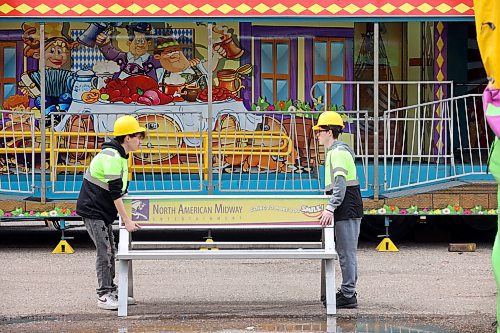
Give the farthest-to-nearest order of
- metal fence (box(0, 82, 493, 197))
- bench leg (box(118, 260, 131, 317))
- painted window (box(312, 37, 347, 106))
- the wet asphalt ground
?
painted window (box(312, 37, 347, 106)) < metal fence (box(0, 82, 493, 197)) < bench leg (box(118, 260, 131, 317)) < the wet asphalt ground

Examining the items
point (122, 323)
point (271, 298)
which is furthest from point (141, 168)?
point (122, 323)

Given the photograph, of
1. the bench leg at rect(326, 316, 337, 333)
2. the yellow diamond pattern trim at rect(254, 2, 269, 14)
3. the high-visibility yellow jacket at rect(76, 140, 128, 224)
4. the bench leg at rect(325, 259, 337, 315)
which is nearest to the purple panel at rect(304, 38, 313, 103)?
the yellow diamond pattern trim at rect(254, 2, 269, 14)

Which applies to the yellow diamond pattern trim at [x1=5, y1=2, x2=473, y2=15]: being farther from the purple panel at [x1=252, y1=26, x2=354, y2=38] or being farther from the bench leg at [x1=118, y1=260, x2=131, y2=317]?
the bench leg at [x1=118, y1=260, x2=131, y2=317]

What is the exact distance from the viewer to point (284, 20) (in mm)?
14977

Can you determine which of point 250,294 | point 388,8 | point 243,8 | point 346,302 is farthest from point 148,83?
point 346,302

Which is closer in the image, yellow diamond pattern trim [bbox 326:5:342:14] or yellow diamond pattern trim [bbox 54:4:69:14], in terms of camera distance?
yellow diamond pattern trim [bbox 54:4:69:14]

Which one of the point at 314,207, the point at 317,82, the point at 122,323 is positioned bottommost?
the point at 122,323

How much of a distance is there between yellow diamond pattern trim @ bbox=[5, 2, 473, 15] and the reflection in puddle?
577 centimetres

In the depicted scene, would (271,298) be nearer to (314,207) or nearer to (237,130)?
(314,207)

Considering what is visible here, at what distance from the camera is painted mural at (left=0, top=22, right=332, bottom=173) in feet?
55.9

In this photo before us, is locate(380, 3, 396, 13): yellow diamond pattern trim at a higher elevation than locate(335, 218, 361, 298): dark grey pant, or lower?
higher

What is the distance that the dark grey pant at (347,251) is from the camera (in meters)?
10.7

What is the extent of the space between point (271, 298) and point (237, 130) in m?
5.98

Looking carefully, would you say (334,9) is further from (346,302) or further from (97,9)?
(346,302)
